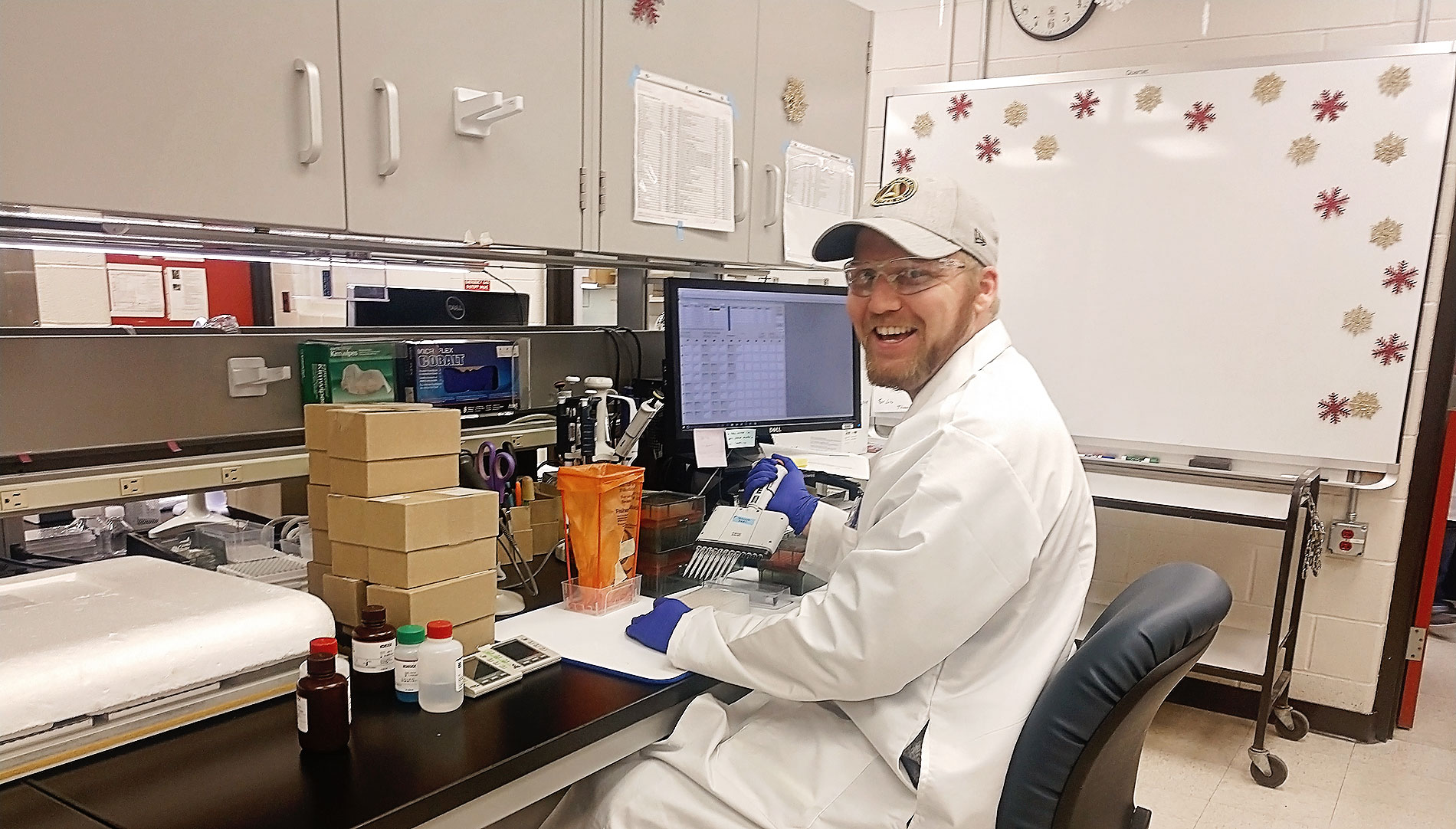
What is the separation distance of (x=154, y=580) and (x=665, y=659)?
2.26 ft

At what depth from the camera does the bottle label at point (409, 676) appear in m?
1.16

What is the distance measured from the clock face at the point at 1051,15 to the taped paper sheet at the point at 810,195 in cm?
140

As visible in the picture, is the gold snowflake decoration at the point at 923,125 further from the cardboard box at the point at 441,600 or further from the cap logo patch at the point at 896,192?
the cardboard box at the point at 441,600

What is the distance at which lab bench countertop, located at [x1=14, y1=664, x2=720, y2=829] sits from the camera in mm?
904

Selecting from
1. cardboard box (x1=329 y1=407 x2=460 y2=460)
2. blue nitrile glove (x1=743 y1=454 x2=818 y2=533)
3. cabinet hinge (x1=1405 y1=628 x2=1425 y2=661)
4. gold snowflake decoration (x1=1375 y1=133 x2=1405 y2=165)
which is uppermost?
gold snowflake decoration (x1=1375 y1=133 x2=1405 y2=165)

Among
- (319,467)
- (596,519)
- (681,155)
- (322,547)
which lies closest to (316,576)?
(322,547)

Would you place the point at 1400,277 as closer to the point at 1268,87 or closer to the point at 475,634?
the point at 1268,87

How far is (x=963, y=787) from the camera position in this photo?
120 cm

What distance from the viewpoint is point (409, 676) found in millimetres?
1161

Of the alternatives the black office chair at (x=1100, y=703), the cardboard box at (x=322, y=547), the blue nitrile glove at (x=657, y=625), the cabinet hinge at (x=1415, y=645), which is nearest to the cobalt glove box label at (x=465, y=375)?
the cardboard box at (x=322, y=547)

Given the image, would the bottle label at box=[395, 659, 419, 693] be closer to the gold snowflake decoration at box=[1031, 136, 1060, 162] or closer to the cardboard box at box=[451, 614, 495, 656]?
the cardboard box at box=[451, 614, 495, 656]

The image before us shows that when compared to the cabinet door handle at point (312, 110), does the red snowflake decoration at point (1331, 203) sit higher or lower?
A: higher

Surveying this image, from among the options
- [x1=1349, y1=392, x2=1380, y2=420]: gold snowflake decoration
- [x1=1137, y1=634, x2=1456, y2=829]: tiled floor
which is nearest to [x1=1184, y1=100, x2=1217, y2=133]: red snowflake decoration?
[x1=1349, y1=392, x2=1380, y2=420]: gold snowflake decoration

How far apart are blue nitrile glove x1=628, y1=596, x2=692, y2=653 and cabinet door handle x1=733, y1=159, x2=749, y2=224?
2.89 ft
